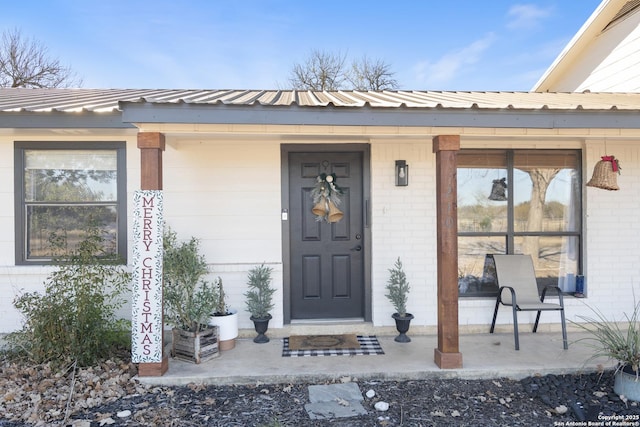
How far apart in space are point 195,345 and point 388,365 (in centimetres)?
176

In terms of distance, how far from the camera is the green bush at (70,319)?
3805 millimetres

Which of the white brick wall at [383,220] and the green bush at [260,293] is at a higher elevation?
the white brick wall at [383,220]

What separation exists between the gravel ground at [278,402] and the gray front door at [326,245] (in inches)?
53.9

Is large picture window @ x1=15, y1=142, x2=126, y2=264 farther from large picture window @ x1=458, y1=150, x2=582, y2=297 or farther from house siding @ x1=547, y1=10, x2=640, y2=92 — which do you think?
house siding @ x1=547, y1=10, x2=640, y2=92

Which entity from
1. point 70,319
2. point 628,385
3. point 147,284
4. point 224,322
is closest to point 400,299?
point 224,322

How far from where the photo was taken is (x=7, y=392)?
3342 mm

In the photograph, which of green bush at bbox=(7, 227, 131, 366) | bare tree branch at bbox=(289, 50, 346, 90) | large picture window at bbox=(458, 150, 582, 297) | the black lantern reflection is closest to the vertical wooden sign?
green bush at bbox=(7, 227, 131, 366)

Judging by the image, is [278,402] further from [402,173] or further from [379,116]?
[402,173]

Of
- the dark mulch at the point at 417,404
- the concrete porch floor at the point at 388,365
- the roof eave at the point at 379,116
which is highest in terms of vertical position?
the roof eave at the point at 379,116

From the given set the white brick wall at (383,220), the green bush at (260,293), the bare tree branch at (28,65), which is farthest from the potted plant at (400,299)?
the bare tree branch at (28,65)

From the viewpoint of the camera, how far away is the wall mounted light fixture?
15.6 feet

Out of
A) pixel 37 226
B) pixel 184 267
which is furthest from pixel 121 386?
pixel 37 226

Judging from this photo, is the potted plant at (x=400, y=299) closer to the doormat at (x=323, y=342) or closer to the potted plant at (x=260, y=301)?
the doormat at (x=323, y=342)

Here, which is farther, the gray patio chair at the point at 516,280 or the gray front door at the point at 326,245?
the gray front door at the point at 326,245
